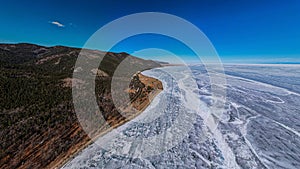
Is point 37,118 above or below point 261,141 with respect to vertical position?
above

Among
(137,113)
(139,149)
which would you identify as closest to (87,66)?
(137,113)

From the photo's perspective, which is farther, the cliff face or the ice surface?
the cliff face

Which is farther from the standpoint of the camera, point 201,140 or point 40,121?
point 40,121

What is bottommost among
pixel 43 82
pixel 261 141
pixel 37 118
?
pixel 261 141

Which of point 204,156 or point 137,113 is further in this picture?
point 137,113

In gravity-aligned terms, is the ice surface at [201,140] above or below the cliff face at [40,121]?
below

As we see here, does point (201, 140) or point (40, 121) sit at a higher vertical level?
point (40, 121)

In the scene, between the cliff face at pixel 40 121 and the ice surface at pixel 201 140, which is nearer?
the ice surface at pixel 201 140

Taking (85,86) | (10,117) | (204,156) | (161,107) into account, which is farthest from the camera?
(85,86)

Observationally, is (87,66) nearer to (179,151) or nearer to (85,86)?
(85,86)

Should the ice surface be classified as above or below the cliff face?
below

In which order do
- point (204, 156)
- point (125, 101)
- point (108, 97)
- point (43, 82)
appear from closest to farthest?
point (204, 156)
point (125, 101)
point (108, 97)
point (43, 82)
